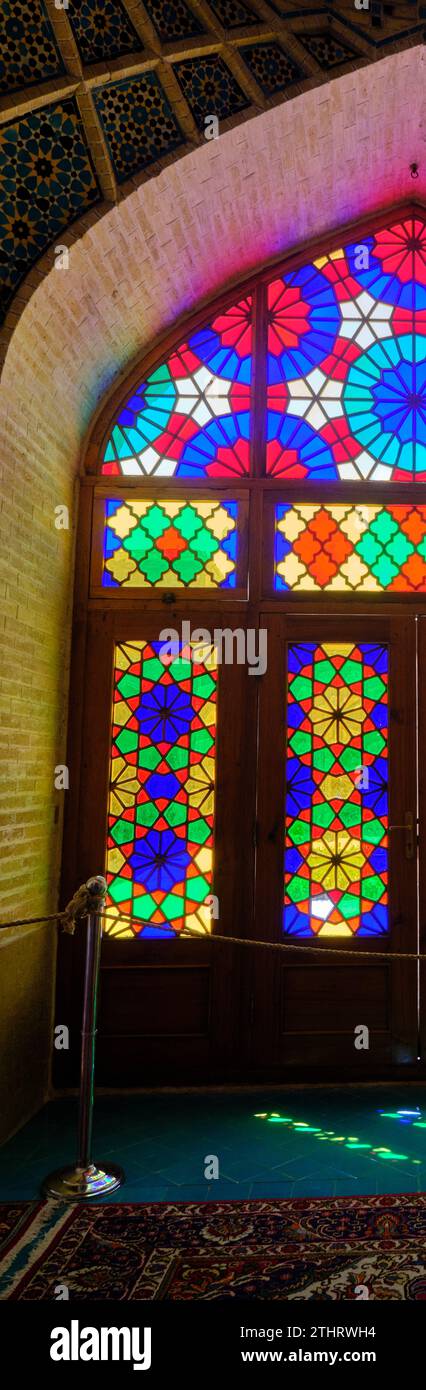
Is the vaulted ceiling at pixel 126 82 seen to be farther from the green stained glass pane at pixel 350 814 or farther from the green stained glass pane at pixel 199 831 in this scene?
the green stained glass pane at pixel 350 814

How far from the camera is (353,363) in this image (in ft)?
14.2

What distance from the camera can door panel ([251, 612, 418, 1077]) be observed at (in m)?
3.99

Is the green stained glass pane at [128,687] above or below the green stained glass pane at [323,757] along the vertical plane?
above

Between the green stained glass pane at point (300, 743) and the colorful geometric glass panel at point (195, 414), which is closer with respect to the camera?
the green stained glass pane at point (300, 743)

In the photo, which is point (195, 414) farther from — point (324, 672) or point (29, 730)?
point (29, 730)

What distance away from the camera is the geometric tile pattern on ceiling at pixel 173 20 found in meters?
3.32

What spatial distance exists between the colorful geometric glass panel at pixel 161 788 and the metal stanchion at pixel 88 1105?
1.03 m

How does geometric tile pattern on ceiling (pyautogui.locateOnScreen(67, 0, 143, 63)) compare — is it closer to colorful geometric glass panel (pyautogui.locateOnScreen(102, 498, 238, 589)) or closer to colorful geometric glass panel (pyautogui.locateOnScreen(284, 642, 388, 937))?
colorful geometric glass panel (pyautogui.locateOnScreen(102, 498, 238, 589))

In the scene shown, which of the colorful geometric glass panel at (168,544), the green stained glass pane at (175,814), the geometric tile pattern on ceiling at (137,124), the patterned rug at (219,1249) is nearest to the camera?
the patterned rug at (219,1249)

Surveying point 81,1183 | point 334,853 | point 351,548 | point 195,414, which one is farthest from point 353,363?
point 81,1183

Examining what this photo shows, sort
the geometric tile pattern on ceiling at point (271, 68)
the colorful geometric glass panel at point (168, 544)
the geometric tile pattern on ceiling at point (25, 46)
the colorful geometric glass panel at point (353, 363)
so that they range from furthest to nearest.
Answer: the colorful geometric glass panel at point (353, 363) < the colorful geometric glass panel at point (168, 544) < the geometric tile pattern on ceiling at point (271, 68) < the geometric tile pattern on ceiling at point (25, 46)

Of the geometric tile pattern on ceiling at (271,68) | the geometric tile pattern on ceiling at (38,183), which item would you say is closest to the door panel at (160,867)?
the geometric tile pattern on ceiling at (38,183)

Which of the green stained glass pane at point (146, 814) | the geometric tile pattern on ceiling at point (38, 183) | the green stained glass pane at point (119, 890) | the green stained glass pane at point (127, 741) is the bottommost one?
the green stained glass pane at point (119, 890)

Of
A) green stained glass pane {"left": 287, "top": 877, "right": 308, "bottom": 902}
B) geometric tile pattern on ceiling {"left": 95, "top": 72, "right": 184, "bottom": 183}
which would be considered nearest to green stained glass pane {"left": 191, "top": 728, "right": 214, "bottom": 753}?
green stained glass pane {"left": 287, "top": 877, "right": 308, "bottom": 902}
